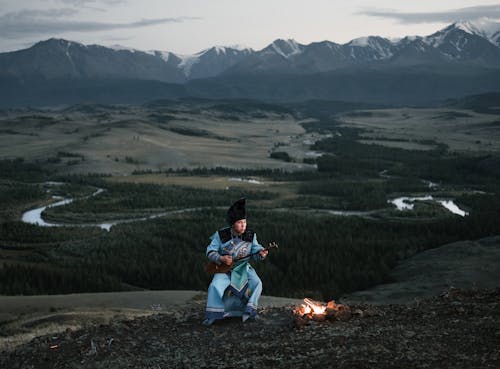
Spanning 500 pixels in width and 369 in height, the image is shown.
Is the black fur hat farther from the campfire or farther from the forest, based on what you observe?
the forest

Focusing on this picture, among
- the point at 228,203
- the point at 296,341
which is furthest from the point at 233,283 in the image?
the point at 228,203

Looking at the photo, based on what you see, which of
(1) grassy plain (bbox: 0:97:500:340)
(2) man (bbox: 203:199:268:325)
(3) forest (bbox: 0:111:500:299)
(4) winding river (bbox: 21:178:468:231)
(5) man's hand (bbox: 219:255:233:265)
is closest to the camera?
(5) man's hand (bbox: 219:255:233:265)

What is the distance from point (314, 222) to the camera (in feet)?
271

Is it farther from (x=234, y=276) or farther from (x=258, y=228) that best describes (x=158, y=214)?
(x=234, y=276)

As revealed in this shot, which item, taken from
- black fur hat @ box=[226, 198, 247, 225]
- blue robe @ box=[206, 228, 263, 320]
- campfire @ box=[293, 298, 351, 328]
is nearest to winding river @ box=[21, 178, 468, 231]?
blue robe @ box=[206, 228, 263, 320]

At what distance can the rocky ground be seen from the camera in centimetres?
1403

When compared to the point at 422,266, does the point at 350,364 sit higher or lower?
higher

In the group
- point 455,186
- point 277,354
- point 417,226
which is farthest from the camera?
point 455,186

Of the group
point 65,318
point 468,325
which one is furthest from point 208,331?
point 65,318

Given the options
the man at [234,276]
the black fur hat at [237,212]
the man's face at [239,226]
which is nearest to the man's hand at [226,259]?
the man at [234,276]

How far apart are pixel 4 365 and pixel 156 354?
4548 millimetres

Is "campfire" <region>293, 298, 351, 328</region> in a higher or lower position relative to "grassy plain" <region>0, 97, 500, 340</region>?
higher

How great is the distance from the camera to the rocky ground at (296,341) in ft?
46.0

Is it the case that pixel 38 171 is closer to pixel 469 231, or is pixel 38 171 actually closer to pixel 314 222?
pixel 314 222
